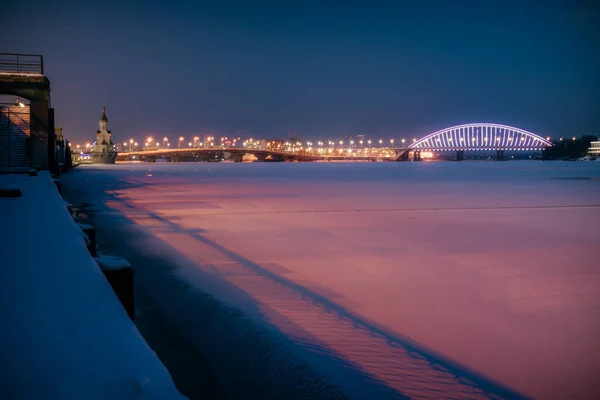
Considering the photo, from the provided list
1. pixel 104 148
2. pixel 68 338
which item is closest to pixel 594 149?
pixel 104 148

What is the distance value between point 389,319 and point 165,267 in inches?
131

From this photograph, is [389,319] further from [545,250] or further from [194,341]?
[545,250]

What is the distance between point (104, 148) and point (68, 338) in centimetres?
11271

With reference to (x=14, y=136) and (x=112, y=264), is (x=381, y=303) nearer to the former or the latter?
(x=112, y=264)

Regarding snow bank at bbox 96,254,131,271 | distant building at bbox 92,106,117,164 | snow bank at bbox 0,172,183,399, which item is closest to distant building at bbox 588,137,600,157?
distant building at bbox 92,106,117,164

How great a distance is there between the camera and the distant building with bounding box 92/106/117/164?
9856 cm

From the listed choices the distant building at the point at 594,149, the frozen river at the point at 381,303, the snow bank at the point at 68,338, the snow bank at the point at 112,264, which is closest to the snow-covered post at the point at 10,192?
the frozen river at the point at 381,303

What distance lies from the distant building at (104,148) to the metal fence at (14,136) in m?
74.7

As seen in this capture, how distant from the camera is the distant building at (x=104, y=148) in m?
98.6

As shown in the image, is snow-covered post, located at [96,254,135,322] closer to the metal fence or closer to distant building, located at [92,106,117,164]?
the metal fence

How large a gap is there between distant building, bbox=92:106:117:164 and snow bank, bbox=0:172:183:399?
333 ft

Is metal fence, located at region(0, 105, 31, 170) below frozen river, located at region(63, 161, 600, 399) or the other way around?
the other way around

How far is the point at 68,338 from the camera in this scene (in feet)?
7.25

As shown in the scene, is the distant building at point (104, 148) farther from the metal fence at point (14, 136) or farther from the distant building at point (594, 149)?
the distant building at point (594, 149)
